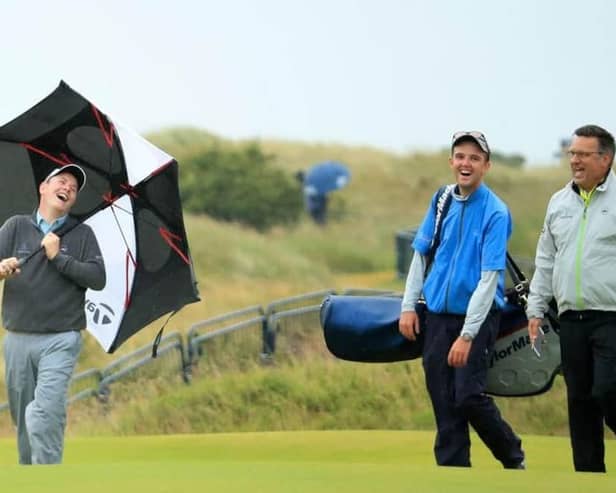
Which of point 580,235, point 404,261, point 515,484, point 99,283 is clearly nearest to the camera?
point 515,484

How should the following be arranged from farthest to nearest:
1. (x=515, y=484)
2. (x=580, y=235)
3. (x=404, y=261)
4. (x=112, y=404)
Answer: (x=404, y=261) → (x=112, y=404) → (x=580, y=235) → (x=515, y=484)

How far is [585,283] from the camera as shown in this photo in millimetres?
9211

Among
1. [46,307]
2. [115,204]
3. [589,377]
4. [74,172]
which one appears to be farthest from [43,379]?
[589,377]

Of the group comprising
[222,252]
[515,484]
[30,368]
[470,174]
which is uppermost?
[222,252]

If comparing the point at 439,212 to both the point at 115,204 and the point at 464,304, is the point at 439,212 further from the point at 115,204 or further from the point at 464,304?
the point at 115,204

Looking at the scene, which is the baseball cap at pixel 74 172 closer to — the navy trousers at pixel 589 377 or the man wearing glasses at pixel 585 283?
the man wearing glasses at pixel 585 283

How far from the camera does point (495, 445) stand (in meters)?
9.77

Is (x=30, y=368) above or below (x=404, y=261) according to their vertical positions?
below

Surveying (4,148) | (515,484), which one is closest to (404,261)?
(4,148)

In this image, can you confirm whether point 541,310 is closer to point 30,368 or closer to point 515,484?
point 515,484

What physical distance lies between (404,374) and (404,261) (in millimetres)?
15466

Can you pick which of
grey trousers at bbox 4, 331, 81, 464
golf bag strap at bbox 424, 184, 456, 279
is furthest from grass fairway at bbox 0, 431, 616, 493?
golf bag strap at bbox 424, 184, 456, 279

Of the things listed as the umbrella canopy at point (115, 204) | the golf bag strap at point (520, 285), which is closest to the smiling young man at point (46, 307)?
the umbrella canopy at point (115, 204)

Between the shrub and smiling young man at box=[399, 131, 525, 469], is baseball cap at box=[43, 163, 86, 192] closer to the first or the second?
smiling young man at box=[399, 131, 525, 469]
